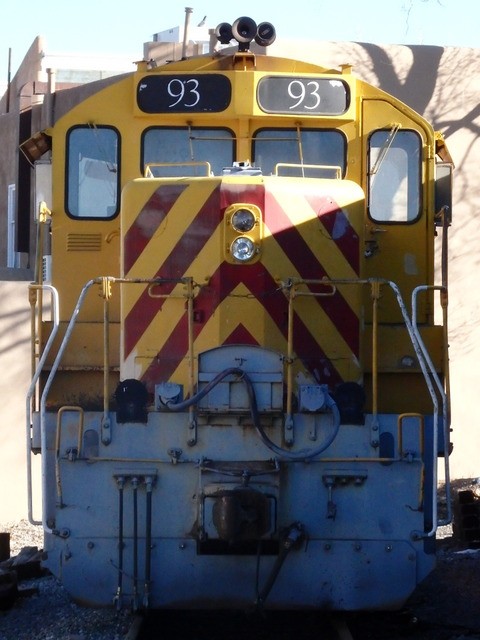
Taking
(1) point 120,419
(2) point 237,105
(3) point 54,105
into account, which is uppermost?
(3) point 54,105

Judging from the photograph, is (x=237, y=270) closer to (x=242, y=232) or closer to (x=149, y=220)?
(x=242, y=232)

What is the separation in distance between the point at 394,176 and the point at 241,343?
1818 mm

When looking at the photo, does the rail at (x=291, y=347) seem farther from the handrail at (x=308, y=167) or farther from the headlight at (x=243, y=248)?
the handrail at (x=308, y=167)

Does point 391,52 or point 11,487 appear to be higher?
point 391,52

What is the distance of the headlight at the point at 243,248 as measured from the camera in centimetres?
629

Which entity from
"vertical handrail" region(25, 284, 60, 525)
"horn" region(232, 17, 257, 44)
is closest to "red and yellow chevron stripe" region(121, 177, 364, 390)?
"vertical handrail" region(25, 284, 60, 525)

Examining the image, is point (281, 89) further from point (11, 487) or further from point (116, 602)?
point (11, 487)

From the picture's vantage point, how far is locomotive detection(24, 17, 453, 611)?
589 cm

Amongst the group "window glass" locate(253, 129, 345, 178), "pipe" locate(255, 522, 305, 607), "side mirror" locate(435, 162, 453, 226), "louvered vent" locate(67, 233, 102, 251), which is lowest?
"pipe" locate(255, 522, 305, 607)

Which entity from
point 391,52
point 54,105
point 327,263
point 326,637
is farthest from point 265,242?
point 54,105

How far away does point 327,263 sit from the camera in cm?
649

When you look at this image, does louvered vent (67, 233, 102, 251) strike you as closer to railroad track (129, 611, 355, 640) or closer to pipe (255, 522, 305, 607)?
railroad track (129, 611, 355, 640)

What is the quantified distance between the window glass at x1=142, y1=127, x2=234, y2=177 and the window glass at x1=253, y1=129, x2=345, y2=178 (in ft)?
0.69

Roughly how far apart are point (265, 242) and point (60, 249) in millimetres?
1738
